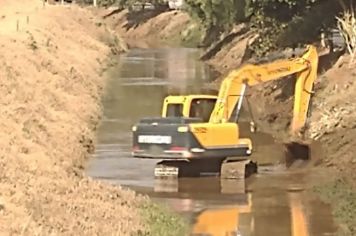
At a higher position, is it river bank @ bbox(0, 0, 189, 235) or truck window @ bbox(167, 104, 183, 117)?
truck window @ bbox(167, 104, 183, 117)

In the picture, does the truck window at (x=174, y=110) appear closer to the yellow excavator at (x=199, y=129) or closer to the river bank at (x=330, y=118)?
the yellow excavator at (x=199, y=129)

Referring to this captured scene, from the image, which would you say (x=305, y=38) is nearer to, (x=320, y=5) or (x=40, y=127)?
(x=320, y=5)

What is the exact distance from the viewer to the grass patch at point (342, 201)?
15.7 metres

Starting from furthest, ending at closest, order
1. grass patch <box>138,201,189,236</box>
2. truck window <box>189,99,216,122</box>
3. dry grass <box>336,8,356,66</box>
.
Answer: dry grass <box>336,8,356,66</box> < truck window <box>189,99,216,122</box> < grass patch <box>138,201,189,236</box>

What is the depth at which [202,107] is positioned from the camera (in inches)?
880

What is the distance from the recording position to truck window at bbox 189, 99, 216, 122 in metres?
22.2

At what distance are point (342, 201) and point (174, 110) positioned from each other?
581 centimetres

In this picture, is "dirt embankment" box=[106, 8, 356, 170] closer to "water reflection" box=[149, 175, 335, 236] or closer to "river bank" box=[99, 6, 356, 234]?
"river bank" box=[99, 6, 356, 234]

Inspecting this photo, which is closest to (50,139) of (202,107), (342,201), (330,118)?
(202,107)

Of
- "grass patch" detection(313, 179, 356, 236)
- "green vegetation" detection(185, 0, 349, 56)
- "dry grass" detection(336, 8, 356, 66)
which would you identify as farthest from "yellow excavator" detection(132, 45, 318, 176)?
"green vegetation" detection(185, 0, 349, 56)

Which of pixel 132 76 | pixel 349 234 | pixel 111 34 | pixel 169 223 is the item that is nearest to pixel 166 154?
pixel 169 223

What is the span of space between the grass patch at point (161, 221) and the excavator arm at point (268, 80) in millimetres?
5031

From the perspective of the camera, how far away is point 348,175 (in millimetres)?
20219

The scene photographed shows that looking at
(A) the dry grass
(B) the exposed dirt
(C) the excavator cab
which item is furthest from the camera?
(B) the exposed dirt
